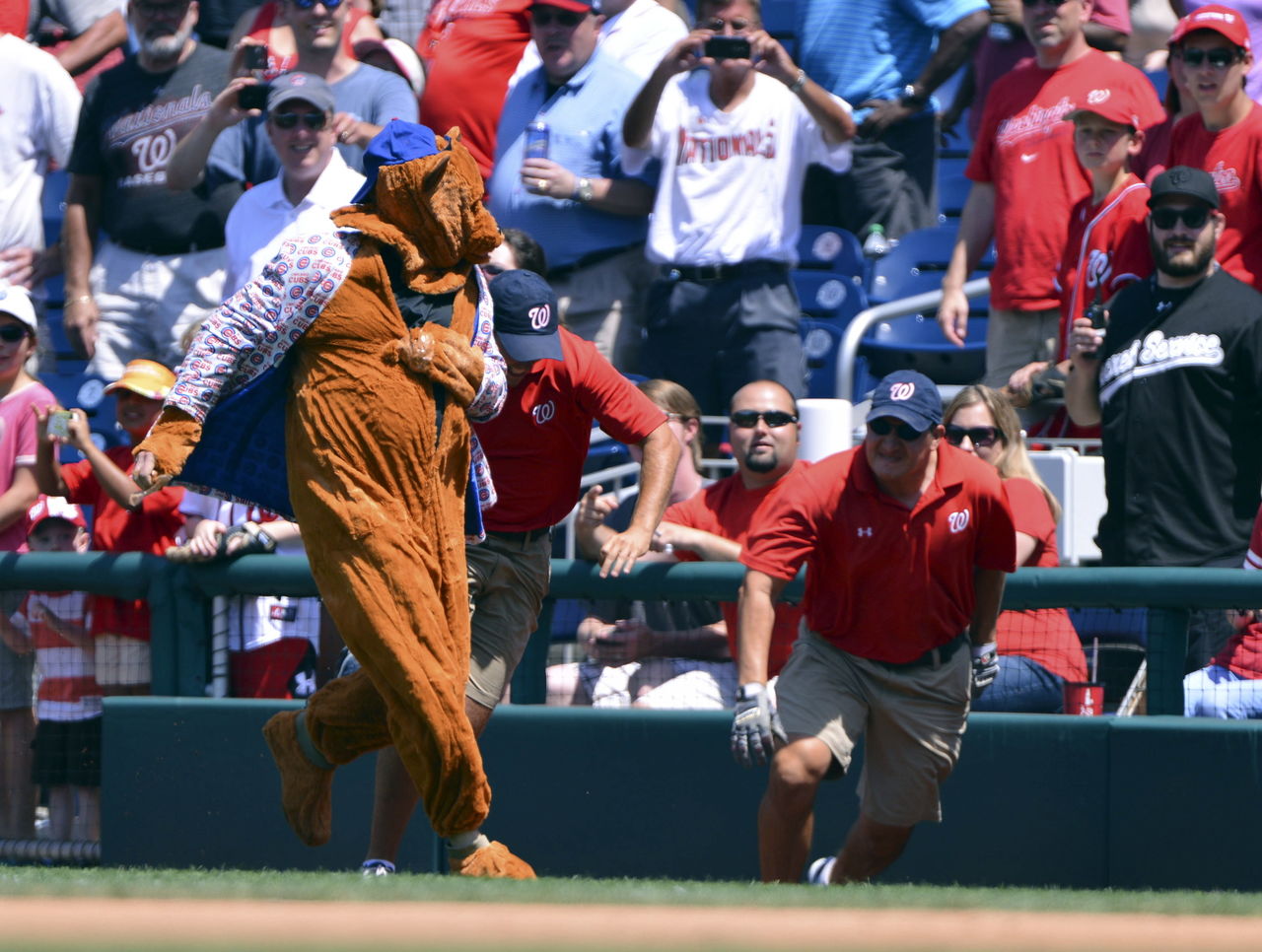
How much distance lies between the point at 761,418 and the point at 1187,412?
136 centimetres

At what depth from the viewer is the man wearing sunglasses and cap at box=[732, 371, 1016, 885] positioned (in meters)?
5.49

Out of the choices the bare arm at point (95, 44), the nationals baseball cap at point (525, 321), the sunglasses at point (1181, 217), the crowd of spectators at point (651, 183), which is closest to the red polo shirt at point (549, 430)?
the nationals baseball cap at point (525, 321)

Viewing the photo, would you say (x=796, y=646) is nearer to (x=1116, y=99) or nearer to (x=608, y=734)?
(x=608, y=734)

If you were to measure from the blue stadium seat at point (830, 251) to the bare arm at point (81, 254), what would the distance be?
9.96 feet

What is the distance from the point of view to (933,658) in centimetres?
560

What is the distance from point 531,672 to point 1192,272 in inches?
99.9

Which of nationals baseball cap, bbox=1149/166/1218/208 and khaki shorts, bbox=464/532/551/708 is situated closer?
khaki shorts, bbox=464/532/551/708

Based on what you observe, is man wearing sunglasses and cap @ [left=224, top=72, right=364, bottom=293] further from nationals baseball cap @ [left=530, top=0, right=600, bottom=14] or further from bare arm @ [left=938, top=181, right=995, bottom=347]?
bare arm @ [left=938, top=181, right=995, bottom=347]

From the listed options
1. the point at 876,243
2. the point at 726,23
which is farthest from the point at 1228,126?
the point at 726,23

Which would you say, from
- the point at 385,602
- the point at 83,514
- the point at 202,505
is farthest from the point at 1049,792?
the point at 83,514

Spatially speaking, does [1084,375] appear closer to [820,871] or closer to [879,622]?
[879,622]

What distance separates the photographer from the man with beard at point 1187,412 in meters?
6.17

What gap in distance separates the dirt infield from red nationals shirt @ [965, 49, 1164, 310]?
5.04 meters

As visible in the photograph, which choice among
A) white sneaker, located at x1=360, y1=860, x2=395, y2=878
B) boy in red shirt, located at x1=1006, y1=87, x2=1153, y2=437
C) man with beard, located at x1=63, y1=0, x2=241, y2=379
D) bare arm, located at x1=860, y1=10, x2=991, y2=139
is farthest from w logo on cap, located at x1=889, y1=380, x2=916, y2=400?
man with beard, located at x1=63, y1=0, x2=241, y2=379
